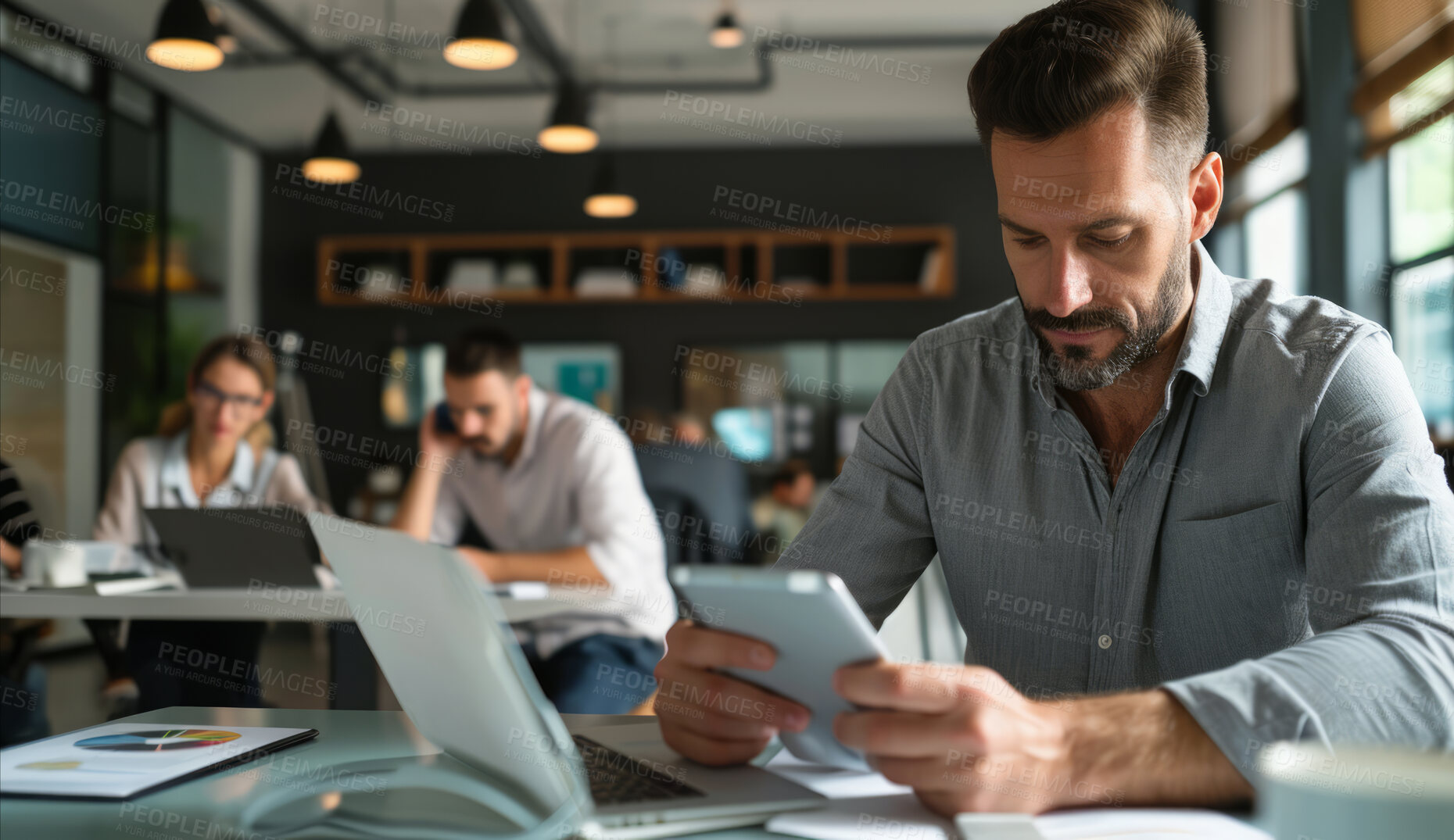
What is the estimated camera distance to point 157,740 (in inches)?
38.8

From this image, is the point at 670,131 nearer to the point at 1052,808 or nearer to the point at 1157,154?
the point at 1157,154

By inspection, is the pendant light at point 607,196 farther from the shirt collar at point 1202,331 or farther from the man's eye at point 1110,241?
the man's eye at point 1110,241

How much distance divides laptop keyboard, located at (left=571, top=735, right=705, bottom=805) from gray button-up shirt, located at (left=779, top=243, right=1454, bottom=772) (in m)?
0.40

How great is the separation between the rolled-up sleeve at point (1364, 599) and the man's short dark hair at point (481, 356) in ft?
7.25

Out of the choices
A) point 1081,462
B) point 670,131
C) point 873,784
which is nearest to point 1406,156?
point 1081,462

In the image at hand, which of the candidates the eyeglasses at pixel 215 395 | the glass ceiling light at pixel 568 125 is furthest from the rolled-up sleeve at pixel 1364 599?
the glass ceiling light at pixel 568 125

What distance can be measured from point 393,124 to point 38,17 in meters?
2.04

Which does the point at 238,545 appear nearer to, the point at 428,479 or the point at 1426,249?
the point at 428,479

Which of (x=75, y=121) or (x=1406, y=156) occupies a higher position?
(x=75, y=121)

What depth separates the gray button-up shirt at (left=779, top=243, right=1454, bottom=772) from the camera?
0.95 m

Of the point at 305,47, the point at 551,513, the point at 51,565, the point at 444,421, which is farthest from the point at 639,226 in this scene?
the point at 51,565

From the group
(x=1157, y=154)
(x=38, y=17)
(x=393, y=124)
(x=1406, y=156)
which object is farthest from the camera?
(x=393, y=124)

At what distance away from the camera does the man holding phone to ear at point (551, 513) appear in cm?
265

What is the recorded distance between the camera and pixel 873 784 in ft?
2.82
